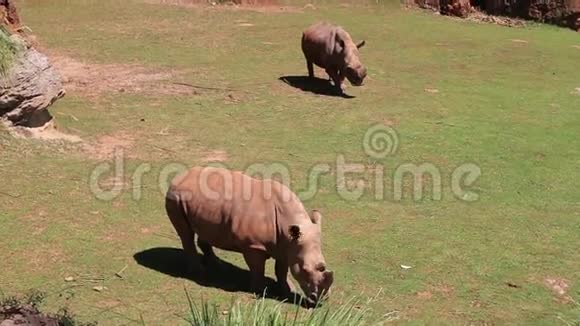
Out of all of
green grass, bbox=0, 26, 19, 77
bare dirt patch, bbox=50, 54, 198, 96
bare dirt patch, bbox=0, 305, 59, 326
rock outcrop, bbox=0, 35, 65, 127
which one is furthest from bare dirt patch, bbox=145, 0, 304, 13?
bare dirt patch, bbox=0, 305, 59, 326

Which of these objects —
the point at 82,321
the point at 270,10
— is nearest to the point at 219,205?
the point at 82,321

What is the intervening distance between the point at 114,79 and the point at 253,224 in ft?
22.3

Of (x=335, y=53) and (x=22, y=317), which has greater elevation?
(x=22, y=317)

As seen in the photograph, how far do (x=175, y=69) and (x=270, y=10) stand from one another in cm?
634

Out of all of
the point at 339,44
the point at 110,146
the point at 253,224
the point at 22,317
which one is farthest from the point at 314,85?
the point at 22,317

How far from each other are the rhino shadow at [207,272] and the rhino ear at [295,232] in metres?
0.50

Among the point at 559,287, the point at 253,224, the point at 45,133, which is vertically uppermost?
the point at 253,224

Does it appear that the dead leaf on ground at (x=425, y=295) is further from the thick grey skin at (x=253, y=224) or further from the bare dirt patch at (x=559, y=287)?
the bare dirt patch at (x=559, y=287)

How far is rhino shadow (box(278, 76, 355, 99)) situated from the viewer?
1314 centimetres

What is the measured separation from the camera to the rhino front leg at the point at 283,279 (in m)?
6.71

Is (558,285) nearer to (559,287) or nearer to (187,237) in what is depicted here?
(559,287)

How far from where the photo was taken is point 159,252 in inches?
289

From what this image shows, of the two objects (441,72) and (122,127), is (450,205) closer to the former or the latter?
(122,127)

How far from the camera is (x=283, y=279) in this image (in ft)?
22.3
